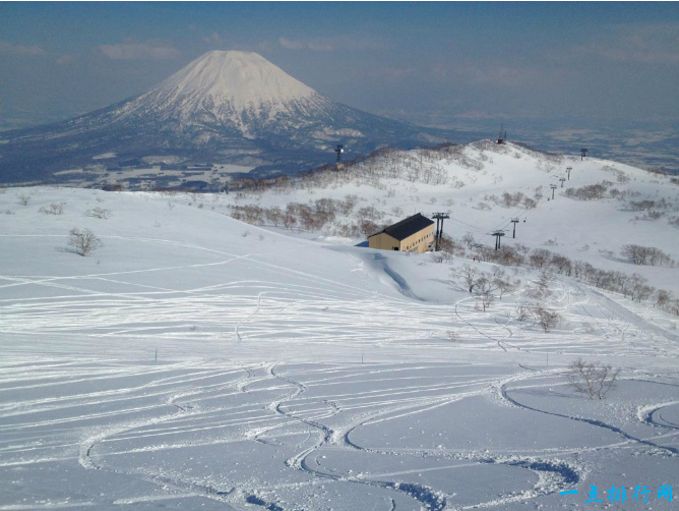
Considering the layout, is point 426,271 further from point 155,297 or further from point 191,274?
point 155,297

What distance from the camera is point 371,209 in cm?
3928

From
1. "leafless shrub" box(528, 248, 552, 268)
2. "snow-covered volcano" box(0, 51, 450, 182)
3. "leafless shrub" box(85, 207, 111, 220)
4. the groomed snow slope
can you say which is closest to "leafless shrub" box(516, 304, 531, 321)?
"leafless shrub" box(528, 248, 552, 268)

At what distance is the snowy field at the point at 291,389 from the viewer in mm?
4930

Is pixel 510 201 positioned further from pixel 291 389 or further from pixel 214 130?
pixel 214 130

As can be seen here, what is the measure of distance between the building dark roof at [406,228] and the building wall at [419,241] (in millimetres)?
219

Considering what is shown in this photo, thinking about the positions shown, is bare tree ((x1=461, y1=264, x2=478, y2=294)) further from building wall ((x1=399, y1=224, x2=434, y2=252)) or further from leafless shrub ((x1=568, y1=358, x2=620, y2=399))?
leafless shrub ((x1=568, y1=358, x2=620, y2=399))

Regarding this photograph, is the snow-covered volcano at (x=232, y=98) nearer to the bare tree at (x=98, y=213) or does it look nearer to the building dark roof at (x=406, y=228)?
the building dark roof at (x=406, y=228)

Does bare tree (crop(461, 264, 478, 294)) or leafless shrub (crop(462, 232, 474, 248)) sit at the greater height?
leafless shrub (crop(462, 232, 474, 248))

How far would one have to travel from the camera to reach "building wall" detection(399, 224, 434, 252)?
27844 millimetres

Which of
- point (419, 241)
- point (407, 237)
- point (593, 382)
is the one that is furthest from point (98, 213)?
point (419, 241)

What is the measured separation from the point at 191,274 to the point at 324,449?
10254mm

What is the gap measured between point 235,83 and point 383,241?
108 meters

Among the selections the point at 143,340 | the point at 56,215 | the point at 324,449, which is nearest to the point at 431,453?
the point at 324,449

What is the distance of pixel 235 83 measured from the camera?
405 ft
